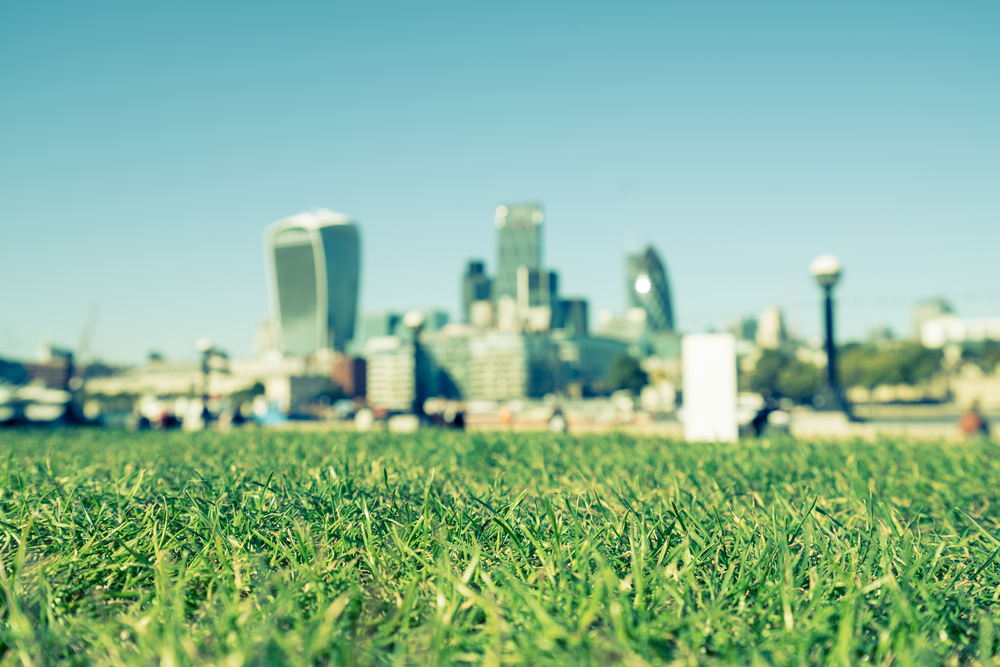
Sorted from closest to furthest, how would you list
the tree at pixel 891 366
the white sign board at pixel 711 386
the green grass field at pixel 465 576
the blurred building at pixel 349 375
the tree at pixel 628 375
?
the green grass field at pixel 465 576 < the white sign board at pixel 711 386 < the tree at pixel 891 366 < the tree at pixel 628 375 < the blurred building at pixel 349 375

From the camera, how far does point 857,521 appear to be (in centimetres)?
291

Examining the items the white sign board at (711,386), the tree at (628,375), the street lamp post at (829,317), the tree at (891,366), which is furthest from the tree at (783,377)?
the white sign board at (711,386)

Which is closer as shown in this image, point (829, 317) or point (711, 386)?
point (711, 386)

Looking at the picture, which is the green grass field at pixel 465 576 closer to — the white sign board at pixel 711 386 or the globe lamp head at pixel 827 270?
the white sign board at pixel 711 386

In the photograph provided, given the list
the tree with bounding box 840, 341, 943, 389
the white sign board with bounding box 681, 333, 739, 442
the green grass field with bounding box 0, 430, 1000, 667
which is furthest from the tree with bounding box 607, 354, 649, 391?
the green grass field with bounding box 0, 430, 1000, 667

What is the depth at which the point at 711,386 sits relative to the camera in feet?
39.9

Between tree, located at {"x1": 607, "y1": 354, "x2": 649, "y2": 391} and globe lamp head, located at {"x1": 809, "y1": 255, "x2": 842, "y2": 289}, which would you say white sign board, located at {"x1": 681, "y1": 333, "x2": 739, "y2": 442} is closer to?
globe lamp head, located at {"x1": 809, "y1": 255, "x2": 842, "y2": 289}

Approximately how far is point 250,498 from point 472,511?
37.6 inches

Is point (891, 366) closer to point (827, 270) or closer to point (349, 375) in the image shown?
point (827, 270)

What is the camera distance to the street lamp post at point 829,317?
16.8 m

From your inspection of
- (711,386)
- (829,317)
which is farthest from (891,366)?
(711,386)

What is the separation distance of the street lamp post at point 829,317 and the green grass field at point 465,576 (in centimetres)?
1452

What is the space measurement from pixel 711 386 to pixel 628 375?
108 meters

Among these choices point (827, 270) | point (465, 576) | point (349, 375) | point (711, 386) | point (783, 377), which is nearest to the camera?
point (465, 576)
